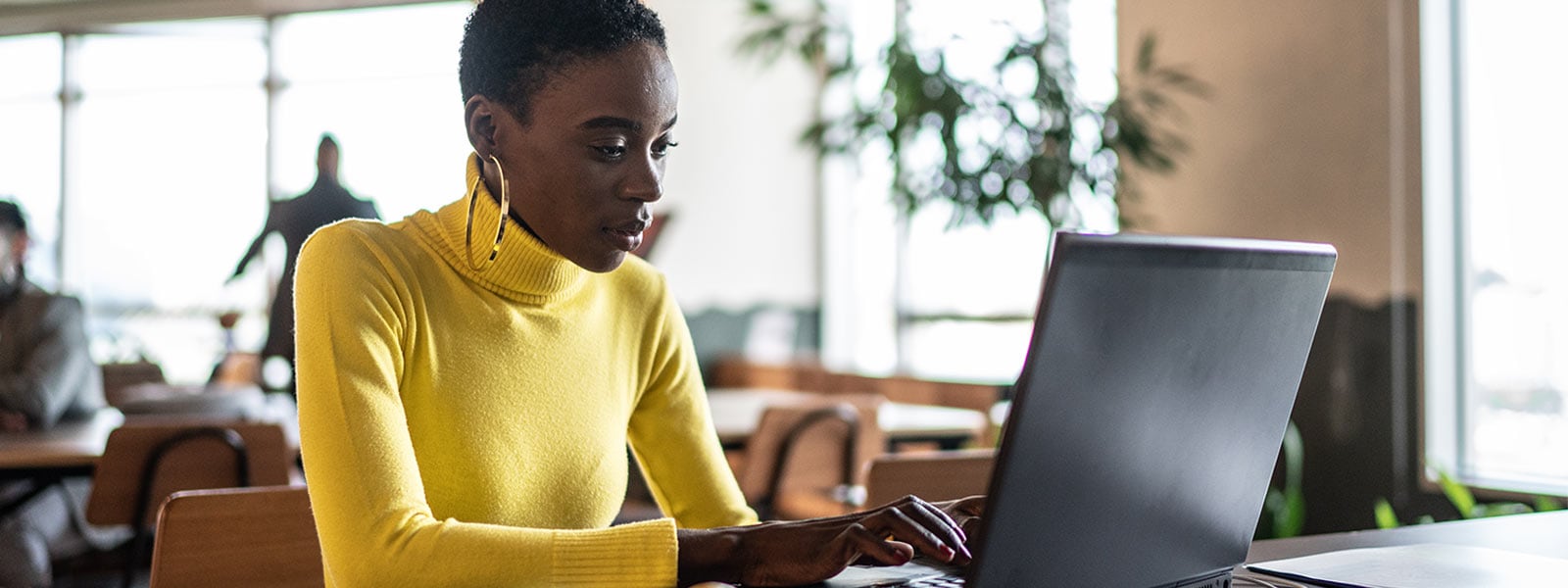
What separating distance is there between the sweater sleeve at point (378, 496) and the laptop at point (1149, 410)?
36 cm

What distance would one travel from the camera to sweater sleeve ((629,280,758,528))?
1.45 metres

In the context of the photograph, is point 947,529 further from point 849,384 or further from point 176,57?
point 176,57

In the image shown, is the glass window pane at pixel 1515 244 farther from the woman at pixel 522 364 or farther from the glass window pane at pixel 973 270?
the woman at pixel 522 364

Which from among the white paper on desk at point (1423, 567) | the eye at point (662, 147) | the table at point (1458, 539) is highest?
the eye at point (662, 147)

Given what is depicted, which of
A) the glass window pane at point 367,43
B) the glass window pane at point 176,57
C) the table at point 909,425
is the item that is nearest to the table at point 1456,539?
the table at point 909,425

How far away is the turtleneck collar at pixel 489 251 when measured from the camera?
1.27 m

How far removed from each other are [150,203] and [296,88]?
1.00 meters

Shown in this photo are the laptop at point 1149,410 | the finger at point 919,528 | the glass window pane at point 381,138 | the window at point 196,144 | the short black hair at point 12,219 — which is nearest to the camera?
the laptop at point 1149,410

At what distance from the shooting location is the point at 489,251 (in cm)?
127

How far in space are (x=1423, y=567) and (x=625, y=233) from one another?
736 mm

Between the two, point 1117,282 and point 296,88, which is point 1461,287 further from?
Result: point 296,88

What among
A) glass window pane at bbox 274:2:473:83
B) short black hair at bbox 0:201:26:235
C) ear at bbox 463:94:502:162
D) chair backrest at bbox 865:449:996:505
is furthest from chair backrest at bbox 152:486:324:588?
glass window pane at bbox 274:2:473:83

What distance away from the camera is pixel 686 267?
650 cm

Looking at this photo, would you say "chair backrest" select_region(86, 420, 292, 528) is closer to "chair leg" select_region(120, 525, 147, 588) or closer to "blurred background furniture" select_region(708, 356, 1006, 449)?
"chair leg" select_region(120, 525, 147, 588)
